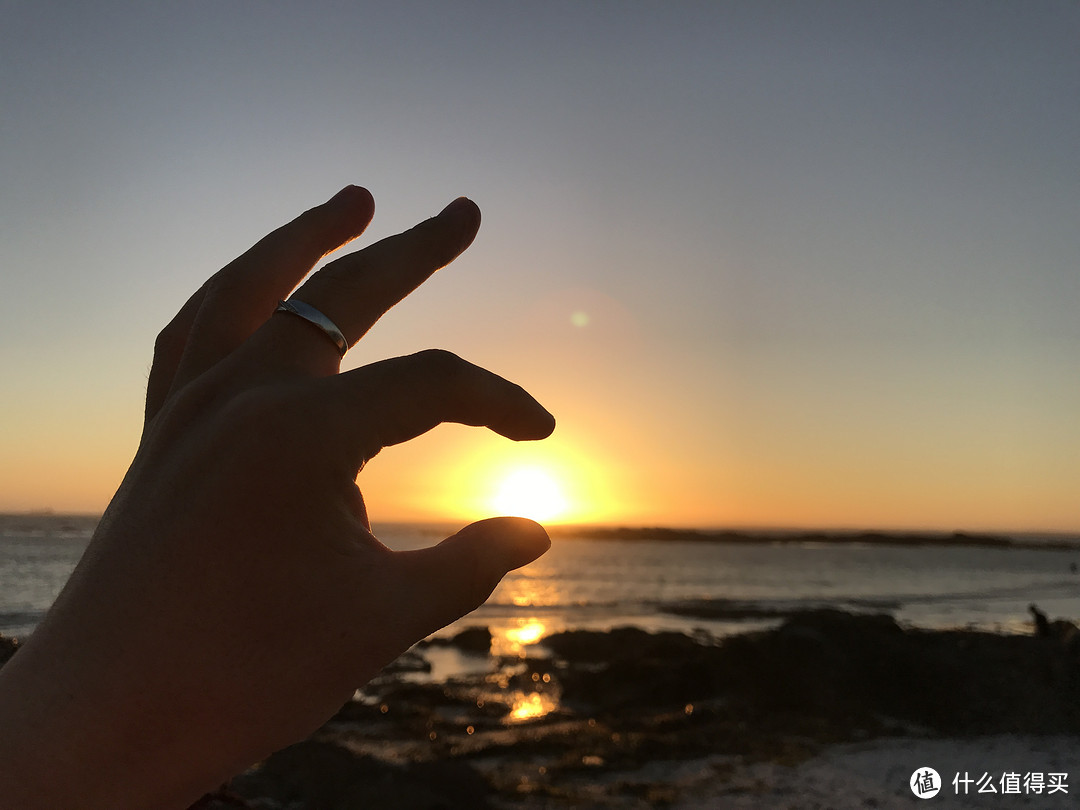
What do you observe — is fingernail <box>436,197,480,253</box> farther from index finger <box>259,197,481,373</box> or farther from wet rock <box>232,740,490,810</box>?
wet rock <box>232,740,490,810</box>

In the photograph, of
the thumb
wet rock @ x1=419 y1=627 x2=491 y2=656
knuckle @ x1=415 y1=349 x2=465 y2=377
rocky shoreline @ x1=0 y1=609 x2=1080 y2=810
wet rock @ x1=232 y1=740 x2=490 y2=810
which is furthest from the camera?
wet rock @ x1=419 y1=627 x2=491 y2=656

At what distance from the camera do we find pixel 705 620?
26.7 metres

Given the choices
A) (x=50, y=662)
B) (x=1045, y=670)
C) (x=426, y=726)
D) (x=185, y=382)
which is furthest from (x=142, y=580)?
(x=1045, y=670)

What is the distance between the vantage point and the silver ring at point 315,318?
5.01 feet

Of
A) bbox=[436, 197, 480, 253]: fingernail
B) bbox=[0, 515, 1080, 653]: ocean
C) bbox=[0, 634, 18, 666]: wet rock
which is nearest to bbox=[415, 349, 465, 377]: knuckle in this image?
bbox=[436, 197, 480, 253]: fingernail

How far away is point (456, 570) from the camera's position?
4.40 ft

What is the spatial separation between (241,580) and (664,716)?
36.1 ft

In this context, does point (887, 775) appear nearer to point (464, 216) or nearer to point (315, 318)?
point (464, 216)

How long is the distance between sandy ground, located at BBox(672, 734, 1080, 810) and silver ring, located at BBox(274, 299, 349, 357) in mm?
7434

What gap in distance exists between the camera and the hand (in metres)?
1.08

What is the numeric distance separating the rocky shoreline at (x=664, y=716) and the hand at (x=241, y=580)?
6687 millimetres

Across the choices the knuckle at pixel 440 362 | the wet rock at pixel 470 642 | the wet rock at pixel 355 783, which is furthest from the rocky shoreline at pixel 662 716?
the knuckle at pixel 440 362

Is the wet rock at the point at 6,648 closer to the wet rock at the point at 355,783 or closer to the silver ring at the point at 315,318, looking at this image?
the wet rock at the point at 355,783

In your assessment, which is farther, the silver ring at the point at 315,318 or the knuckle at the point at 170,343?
the knuckle at the point at 170,343
